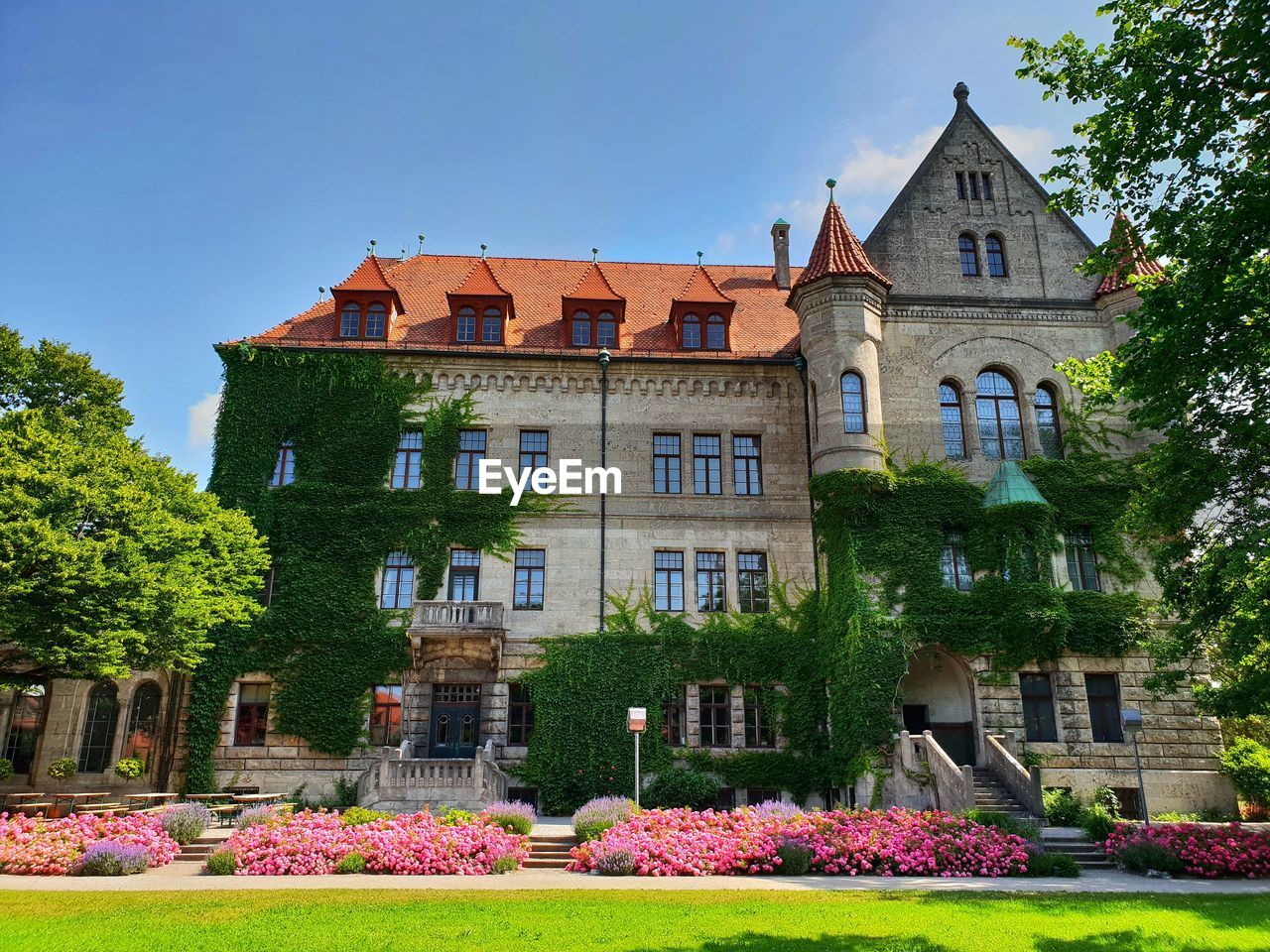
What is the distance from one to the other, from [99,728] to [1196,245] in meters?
31.4

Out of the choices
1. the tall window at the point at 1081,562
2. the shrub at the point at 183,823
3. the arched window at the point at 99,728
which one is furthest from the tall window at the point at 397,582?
the tall window at the point at 1081,562

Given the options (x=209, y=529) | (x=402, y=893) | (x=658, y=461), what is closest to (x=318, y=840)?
(x=402, y=893)

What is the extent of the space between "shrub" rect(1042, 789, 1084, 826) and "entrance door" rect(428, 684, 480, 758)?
14.9 meters

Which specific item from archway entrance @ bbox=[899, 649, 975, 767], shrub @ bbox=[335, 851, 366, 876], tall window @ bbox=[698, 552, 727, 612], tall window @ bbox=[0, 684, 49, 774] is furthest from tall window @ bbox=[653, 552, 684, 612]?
tall window @ bbox=[0, 684, 49, 774]

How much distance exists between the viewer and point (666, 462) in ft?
92.0

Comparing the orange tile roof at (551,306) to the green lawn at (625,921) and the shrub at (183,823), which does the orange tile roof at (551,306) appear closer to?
the shrub at (183,823)

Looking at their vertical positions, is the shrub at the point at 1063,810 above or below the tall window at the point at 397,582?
below

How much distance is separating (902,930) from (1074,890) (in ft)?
15.9

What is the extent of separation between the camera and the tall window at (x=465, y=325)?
2894 cm

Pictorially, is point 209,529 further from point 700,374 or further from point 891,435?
point 891,435

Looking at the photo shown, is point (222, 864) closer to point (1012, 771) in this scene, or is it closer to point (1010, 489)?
point (1012, 771)

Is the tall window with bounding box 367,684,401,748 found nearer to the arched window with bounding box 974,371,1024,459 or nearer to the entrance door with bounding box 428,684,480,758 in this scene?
the entrance door with bounding box 428,684,480,758

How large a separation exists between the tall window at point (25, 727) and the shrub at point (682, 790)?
19584mm

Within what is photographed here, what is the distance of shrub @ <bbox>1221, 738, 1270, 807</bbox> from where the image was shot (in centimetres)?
2273
